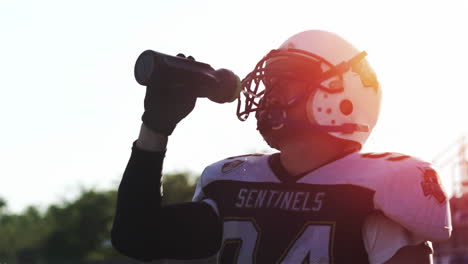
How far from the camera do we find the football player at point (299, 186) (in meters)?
3.41

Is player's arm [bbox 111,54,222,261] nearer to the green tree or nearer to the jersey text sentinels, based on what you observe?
the jersey text sentinels

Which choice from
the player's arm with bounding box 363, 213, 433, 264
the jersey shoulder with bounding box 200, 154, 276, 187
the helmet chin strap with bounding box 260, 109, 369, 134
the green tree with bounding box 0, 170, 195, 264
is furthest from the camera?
Result: the green tree with bounding box 0, 170, 195, 264

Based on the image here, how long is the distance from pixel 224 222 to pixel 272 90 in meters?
0.58

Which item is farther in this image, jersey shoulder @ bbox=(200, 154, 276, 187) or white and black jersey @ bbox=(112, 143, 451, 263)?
jersey shoulder @ bbox=(200, 154, 276, 187)

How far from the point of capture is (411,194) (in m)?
3.46

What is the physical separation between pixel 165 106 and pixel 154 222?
50 cm

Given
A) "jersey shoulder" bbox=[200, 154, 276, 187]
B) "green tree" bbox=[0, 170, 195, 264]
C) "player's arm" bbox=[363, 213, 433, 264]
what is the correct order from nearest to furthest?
"player's arm" bbox=[363, 213, 433, 264]
"jersey shoulder" bbox=[200, 154, 276, 187]
"green tree" bbox=[0, 170, 195, 264]

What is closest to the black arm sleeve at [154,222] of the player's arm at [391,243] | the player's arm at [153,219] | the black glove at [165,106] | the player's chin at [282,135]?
the player's arm at [153,219]

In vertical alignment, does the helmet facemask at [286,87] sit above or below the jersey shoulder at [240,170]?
above

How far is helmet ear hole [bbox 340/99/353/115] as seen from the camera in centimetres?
370

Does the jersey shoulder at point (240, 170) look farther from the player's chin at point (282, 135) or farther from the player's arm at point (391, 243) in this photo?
the player's arm at point (391, 243)

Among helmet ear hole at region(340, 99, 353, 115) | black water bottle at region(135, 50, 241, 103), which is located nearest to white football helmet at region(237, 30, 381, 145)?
helmet ear hole at region(340, 99, 353, 115)

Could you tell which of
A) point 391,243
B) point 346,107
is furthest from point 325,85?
point 391,243

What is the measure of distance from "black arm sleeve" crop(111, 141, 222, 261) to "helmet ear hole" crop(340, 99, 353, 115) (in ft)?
2.26
